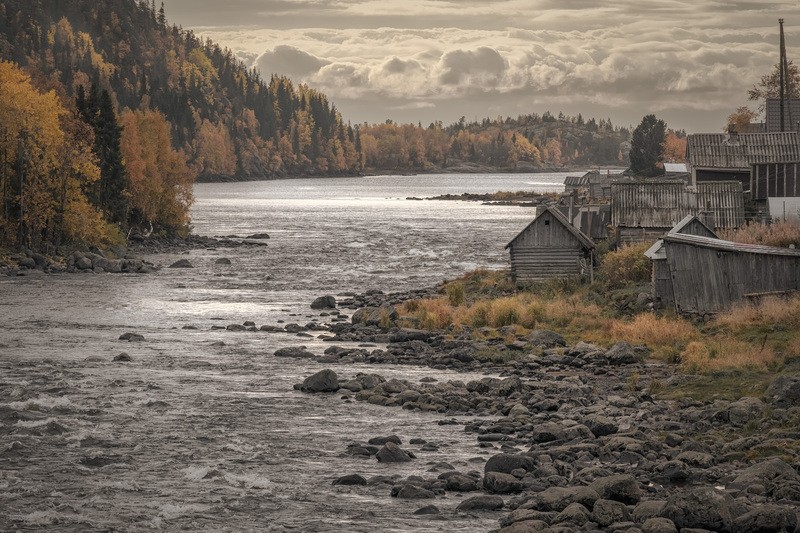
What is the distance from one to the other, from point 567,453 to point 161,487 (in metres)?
8.95

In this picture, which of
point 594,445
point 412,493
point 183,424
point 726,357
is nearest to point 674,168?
point 726,357

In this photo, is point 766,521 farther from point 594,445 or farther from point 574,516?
point 594,445

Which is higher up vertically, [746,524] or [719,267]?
[719,267]

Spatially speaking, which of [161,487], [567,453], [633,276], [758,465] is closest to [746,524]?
[758,465]

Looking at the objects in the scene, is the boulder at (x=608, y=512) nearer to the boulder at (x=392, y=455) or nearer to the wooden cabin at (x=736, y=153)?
the boulder at (x=392, y=455)

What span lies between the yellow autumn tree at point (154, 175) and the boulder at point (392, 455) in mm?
69237

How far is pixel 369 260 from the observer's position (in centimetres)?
8375

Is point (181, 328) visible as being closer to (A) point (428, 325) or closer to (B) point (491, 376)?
(A) point (428, 325)

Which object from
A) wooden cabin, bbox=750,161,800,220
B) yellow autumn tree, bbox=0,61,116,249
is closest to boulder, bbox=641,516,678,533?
wooden cabin, bbox=750,161,800,220

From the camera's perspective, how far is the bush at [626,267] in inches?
1934

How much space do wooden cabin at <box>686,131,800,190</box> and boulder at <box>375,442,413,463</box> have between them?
4193 centimetres

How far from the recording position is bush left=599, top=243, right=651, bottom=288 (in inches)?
1934

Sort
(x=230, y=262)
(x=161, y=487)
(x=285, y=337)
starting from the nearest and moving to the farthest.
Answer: (x=161, y=487) < (x=285, y=337) < (x=230, y=262)

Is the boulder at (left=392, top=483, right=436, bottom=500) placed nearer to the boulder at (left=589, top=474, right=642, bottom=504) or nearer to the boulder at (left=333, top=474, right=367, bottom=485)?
the boulder at (left=333, top=474, right=367, bottom=485)
